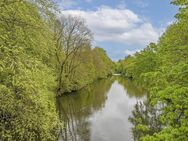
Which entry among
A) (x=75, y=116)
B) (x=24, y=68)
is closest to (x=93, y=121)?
(x=75, y=116)

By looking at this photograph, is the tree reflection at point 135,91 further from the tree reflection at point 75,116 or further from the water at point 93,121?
the tree reflection at point 75,116

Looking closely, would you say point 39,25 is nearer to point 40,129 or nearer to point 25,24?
point 25,24

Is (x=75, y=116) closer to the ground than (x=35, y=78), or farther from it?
closer to the ground

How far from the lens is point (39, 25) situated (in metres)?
14.7

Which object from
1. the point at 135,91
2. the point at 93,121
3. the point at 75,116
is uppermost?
the point at 135,91

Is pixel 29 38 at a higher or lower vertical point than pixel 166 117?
higher

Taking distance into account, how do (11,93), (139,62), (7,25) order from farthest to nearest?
(139,62)
(7,25)
(11,93)

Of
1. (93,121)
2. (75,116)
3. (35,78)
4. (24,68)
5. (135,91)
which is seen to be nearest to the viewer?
(24,68)

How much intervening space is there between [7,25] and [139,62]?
31.6m

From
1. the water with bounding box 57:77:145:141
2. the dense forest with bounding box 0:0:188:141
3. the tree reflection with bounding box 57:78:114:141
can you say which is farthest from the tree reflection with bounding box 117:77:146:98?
the dense forest with bounding box 0:0:188:141

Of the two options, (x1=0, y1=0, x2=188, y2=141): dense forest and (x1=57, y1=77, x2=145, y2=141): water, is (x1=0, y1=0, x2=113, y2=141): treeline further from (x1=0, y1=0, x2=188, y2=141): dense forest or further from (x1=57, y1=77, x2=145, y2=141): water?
(x1=57, y1=77, x2=145, y2=141): water

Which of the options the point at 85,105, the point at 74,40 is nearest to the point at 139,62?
the point at 85,105

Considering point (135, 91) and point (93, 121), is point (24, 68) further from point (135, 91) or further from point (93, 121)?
point (135, 91)

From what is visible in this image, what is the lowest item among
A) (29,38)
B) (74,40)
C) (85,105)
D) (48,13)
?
(85,105)
